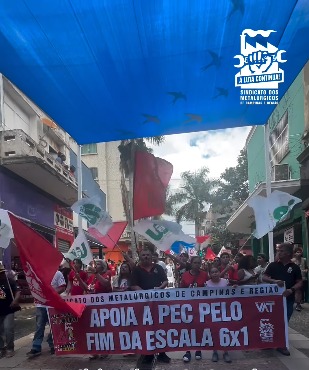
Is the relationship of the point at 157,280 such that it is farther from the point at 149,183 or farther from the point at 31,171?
the point at 31,171

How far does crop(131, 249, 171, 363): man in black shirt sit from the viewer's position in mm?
7156

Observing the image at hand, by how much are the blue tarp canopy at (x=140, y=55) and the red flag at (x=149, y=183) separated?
939 millimetres

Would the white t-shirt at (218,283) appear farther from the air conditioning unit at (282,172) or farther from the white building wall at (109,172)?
the white building wall at (109,172)

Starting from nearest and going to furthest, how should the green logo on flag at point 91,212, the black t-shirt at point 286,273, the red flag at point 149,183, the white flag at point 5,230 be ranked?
the white flag at point 5,230
the black t-shirt at point 286,273
the green logo on flag at point 91,212
the red flag at point 149,183

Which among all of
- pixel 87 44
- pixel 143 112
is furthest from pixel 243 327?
pixel 87 44

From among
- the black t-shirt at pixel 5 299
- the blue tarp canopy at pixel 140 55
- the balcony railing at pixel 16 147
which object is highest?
the balcony railing at pixel 16 147

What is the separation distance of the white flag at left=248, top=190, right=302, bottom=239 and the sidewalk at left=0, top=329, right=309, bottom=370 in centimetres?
188

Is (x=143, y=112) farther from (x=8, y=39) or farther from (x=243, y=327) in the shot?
(x=243, y=327)

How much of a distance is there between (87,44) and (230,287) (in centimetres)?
393

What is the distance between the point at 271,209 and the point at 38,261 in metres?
3.49

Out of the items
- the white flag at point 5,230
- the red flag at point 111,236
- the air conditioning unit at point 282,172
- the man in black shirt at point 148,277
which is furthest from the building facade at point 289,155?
the white flag at point 5,230

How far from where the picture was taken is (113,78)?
23.5 ft

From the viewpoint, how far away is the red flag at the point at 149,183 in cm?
809

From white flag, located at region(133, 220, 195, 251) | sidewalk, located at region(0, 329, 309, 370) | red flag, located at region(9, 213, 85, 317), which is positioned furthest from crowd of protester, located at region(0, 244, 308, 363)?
red flag, located at region(9, 213, 85, 317)
